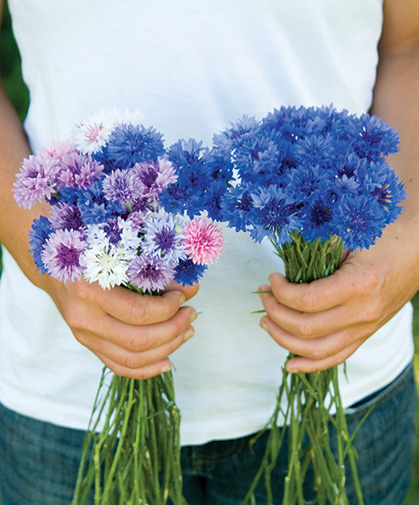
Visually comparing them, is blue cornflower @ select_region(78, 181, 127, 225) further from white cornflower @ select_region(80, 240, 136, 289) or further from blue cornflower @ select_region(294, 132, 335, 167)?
blue cornflower @ select_region(294, 132, 335, 167)

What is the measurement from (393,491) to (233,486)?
27 cm

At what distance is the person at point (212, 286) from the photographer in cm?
64

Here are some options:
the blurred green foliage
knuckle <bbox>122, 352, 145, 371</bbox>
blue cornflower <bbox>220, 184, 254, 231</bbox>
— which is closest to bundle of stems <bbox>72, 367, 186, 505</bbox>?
knuckle <bbox>122, 352, 145, 371</bbox>

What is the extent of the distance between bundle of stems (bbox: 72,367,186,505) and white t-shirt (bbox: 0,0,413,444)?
0.36 feet

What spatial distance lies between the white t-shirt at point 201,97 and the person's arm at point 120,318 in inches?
4.6

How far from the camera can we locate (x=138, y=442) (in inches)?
25.1

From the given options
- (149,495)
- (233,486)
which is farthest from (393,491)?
(149,495)

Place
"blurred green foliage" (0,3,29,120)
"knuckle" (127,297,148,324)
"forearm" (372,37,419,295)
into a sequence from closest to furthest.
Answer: "knuckle" (127,297,148,324)
"forearm" (372,37,419,295)
"blurred green foliage" (0,3,29,120)

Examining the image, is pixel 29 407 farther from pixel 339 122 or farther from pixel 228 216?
pixel 339 122

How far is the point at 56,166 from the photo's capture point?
54 centimetres

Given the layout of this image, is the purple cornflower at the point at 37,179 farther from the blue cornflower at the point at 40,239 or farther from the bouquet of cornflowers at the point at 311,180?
the bouquet of cornflowers at the point at 311,180

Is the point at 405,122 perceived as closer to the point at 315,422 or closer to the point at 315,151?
the point at 315,151

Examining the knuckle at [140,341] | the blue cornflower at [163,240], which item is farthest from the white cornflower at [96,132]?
the knuckle at [140,341]

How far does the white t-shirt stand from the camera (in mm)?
669
